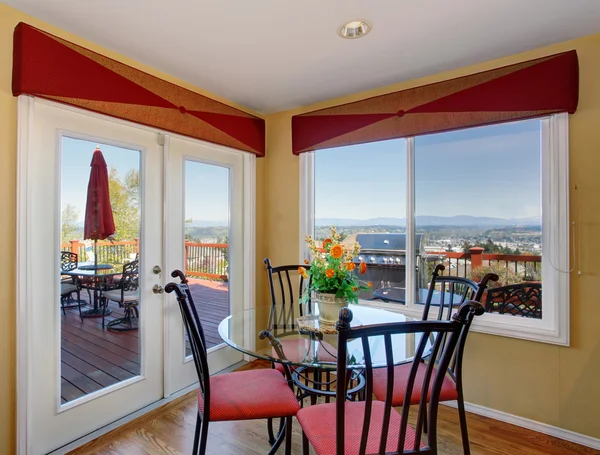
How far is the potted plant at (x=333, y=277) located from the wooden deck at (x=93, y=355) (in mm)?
1373

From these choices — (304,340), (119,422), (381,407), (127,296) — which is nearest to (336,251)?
(304,340)

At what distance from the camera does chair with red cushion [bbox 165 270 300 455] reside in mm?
1557

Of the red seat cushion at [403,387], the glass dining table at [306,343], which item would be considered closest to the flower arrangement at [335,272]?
the glass dining table at [306,343]

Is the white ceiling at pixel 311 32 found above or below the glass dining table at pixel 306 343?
above

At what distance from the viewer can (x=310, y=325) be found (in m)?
2.00

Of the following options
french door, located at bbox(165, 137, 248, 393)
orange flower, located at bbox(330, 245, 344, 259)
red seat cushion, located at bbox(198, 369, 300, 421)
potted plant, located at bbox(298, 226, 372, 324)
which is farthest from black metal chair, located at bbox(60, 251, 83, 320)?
orange flower, located at bbox(330, 245, 344, 259)

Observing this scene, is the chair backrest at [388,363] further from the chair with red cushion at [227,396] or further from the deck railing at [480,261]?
the deck railing at [480,261]

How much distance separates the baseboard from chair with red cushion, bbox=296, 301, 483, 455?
1.27 meters

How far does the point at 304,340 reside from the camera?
1860 mm

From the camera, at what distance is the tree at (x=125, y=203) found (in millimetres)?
2279

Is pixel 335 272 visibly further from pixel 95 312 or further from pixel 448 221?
pixel 95 312

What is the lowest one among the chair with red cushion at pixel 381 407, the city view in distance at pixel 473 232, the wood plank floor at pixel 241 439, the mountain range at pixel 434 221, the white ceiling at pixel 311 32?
the wood plank floor at pixel 241 439

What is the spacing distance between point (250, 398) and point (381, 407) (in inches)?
24.5

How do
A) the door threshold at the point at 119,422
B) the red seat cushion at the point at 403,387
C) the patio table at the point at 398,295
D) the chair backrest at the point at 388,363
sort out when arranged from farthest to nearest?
the patio table at the point at 398,295
the door threshold at the point at 119,422
the red seat cushion at the point at 403,387
the chair backrest at the point at 388,363
